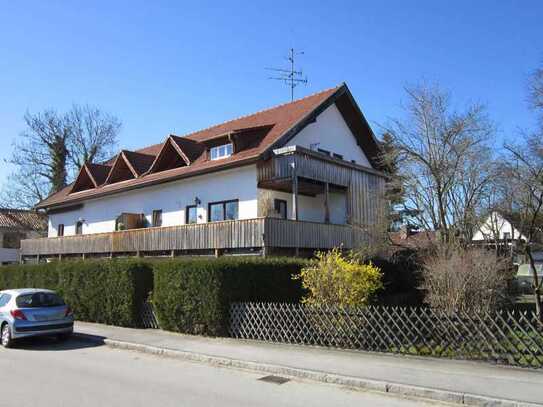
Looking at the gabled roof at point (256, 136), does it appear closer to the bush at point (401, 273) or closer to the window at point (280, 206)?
the window at point (280, 206)

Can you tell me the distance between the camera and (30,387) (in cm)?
837

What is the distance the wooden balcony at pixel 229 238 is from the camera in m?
20.0

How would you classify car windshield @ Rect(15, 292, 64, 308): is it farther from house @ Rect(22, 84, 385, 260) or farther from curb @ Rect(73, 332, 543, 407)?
house @ Rect(22, 84, 385, 260)

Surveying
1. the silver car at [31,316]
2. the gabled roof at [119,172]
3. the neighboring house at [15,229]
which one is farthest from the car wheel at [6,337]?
the neighboring house at [15,229]

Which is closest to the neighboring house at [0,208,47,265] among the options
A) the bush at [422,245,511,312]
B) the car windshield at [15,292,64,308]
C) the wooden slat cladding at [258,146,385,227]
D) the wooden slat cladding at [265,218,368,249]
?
the wooden slat cladding at [258,146,385,227]

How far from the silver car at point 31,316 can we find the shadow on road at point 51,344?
0.93 ft

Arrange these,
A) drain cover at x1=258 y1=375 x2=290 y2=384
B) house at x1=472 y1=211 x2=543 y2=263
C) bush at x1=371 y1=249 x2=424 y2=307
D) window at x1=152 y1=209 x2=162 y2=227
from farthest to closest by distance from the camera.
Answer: window at x1=152 y1=209 x2=162 y2=227 → bush at x1=371 y1=249 x2=424 y2=307 → house at x1=472 y1=211 x2=543 y2=263 → drain cover at x1=258 y1=375 x2=290 y2=384

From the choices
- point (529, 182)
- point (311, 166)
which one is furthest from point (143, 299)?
point (529, 182)

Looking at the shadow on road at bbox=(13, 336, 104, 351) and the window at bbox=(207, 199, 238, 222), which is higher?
the window at bbox=(207, 199, 238, 222)

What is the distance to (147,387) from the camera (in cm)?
835

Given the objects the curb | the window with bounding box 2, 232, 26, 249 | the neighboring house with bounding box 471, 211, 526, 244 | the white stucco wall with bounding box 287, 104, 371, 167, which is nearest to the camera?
the curb

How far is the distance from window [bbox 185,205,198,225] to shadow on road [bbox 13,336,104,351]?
11363mm

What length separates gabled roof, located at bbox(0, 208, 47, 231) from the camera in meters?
53.0

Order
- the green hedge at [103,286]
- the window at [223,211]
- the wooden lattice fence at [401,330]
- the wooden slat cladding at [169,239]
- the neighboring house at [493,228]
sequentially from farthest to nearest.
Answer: the window at [223,211], the neighboring house at [493,228], the wooden slat cladding at [169,239], the green hedge at [103,286], the wooden lattice fence at [401,330]
